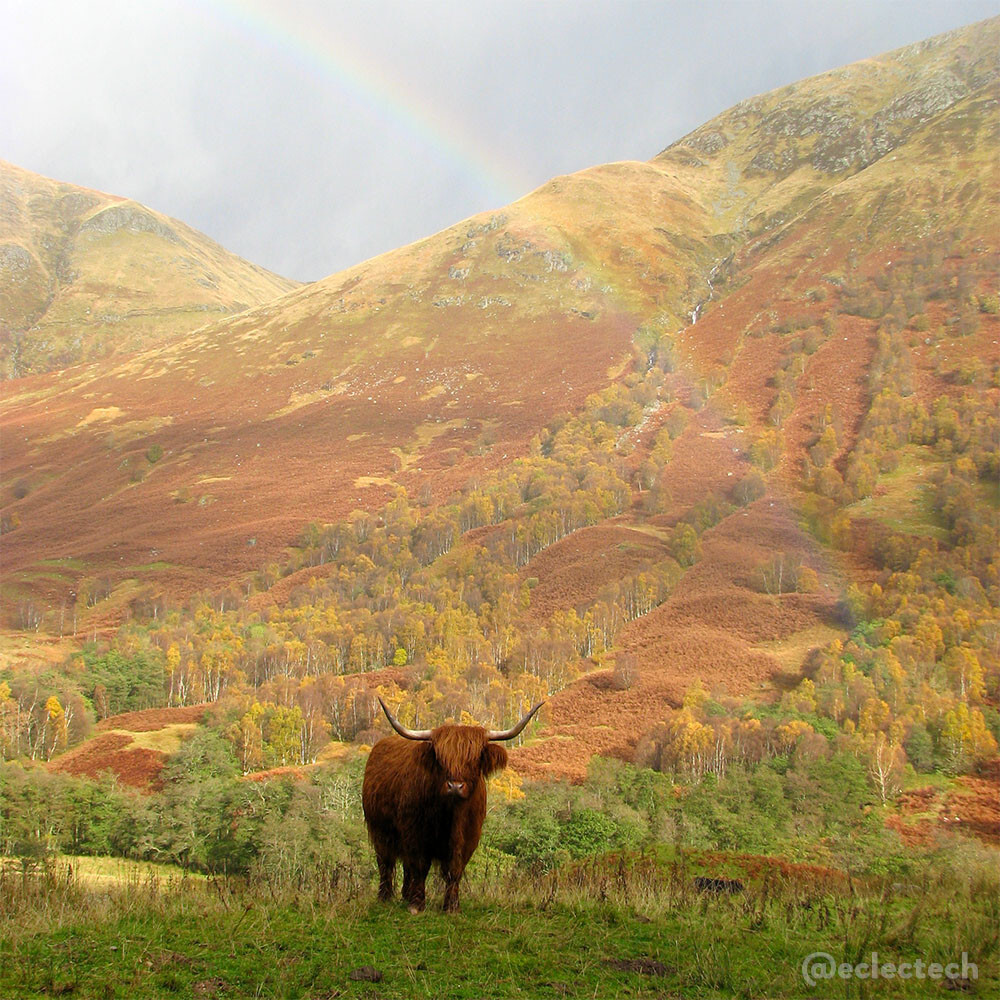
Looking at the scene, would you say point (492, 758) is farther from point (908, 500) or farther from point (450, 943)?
point (908, 500)

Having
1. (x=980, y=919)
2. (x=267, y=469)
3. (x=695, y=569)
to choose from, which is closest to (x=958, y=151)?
(x=695, y=569)

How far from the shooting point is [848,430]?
270 feet

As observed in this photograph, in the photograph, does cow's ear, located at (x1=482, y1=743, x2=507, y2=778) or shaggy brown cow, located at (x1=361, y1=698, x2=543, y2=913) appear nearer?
shaggy brown cow, located at (x1=361, y1=698, x2=543, y2=913)

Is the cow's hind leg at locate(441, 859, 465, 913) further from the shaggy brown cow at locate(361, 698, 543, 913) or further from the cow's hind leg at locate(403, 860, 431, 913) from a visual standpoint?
the cow's hind leg at locate(403, 860, 431, 913)

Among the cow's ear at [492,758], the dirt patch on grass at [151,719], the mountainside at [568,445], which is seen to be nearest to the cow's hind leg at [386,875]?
the cow's ear at [492,758]

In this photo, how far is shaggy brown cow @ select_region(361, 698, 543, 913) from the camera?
874cm

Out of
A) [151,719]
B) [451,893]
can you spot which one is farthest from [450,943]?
[151,719]

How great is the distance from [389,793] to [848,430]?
8436 centimetres

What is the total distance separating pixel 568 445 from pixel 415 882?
8254 cm

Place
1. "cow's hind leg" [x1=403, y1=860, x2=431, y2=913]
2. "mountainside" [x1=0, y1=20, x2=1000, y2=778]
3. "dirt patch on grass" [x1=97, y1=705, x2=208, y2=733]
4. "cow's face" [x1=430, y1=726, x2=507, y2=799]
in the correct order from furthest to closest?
"mountainside" [x1=0, y1=20, x2=1000, y2=778] → "dirt patch on grass" [x1=97, y1=705, x2=208, y2=733] → "cow's hind leg" [x1=403, y1=860, x2=431, y2=913] → "cow's face" [x1=430, y1=726, x2=507, y2=799]

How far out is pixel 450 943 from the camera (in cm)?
709

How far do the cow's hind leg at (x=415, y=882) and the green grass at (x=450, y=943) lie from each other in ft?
0.62

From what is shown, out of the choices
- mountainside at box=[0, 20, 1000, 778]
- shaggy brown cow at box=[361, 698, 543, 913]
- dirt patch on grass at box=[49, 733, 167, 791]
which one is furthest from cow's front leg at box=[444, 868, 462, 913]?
dirt patch on grass at box=[49, 733, 167, 791]

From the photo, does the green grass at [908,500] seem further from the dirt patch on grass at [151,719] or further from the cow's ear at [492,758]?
the cow's ear at [492,758]
